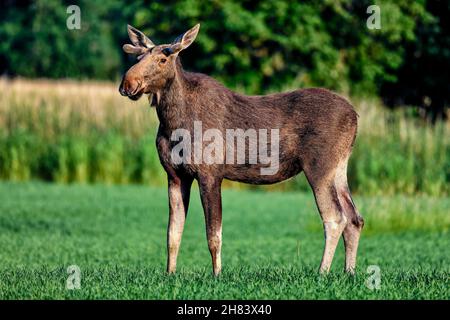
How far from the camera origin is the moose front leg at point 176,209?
1007 centimetres

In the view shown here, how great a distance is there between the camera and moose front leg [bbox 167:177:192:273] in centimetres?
1007

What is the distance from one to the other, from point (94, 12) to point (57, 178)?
29.9 meters

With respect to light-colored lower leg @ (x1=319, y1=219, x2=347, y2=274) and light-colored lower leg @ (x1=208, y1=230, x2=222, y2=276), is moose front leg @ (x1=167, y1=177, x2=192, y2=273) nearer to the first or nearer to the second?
light-colored lower leg @ (x1=208, y1=230, x2=222, y2=276)

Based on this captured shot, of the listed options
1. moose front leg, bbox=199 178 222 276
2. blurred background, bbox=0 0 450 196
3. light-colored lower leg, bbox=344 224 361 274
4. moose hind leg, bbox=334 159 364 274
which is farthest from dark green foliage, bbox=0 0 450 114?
moose front leg, bbox=199 178 222 276

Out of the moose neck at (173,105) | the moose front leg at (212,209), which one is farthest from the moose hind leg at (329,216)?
the moose neck at (173,105)

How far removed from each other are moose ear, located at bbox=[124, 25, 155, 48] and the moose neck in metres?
0.40

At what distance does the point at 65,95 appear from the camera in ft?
90.6

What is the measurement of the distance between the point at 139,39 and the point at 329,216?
2672 millimetres
